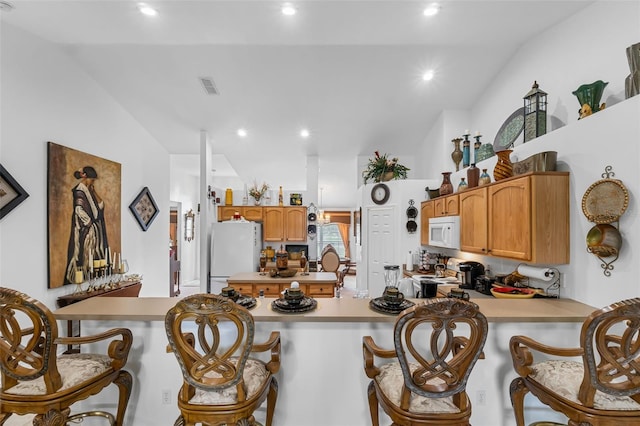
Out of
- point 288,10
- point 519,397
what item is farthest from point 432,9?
point 519,397

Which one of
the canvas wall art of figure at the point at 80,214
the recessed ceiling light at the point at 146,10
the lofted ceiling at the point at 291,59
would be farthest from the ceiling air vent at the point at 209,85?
the canvas wall art of figure at the point at 80,214

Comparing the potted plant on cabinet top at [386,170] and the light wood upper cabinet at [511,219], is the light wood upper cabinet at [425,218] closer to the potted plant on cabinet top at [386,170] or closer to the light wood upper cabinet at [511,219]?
the potted plant on cabinet top at [386,170]

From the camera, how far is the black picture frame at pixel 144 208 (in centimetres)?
445

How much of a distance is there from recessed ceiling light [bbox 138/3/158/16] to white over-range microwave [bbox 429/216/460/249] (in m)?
3.77

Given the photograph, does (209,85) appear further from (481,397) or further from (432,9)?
(481,397)

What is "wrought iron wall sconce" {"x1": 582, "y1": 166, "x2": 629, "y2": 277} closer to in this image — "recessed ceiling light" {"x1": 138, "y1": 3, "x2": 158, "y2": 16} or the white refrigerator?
"recessed ceiling light" {"x1": 138, "y1": 3, "x2": 158, "y2": 16}

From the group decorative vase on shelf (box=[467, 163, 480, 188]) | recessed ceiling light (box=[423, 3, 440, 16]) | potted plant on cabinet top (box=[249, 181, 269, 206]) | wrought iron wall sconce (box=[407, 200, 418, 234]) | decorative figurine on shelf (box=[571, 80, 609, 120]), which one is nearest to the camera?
decorative figurine on shelf (box=[571, 80, 609, 120])

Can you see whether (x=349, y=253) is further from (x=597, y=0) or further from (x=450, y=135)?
(x=597, y=0)

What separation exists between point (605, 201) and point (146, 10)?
397cm

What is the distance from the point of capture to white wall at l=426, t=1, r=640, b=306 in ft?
6.17

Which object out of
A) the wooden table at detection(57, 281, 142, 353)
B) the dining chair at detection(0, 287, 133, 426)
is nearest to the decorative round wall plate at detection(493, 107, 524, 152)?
the dining chair at detection(0, 287, 133, 426)

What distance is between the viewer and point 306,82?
12.5ft

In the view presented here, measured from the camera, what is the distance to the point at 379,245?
496cm

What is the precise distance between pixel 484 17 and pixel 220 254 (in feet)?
15.2
